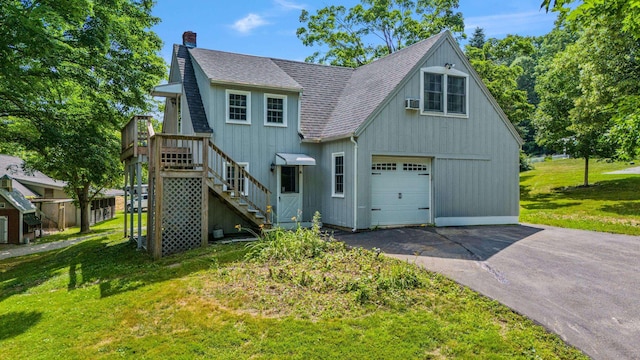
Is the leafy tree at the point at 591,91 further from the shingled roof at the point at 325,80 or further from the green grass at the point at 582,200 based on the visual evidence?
the shingled roof at the point at 325,80

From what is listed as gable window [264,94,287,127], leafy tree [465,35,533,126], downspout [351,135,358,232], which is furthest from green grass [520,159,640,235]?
gable window [264,94,287,127]

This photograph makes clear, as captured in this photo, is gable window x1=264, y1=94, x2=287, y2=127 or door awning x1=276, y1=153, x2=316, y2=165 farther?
gable window x1=264, y1=94, x2=287, y2=127

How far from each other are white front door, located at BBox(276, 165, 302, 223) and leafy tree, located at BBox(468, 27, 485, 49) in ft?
156

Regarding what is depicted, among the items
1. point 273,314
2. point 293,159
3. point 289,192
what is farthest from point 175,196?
point 273,314

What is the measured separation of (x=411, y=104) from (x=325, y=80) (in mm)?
5121

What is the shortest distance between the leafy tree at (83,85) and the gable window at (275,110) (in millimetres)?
5203

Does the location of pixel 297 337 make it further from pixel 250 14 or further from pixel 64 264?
pixel 250 14

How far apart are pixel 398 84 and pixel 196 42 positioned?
868 cm

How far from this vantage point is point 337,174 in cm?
1284

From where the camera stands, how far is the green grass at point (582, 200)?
46.7 feet

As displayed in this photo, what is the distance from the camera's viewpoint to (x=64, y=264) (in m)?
10.8

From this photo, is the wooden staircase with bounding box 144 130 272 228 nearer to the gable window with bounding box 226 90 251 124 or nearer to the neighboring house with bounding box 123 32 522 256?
the neighboring house with bounding box 123 32 522 256

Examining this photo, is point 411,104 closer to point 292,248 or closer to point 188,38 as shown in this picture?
point 292,248

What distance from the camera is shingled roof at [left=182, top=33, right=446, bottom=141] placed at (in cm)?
1280
